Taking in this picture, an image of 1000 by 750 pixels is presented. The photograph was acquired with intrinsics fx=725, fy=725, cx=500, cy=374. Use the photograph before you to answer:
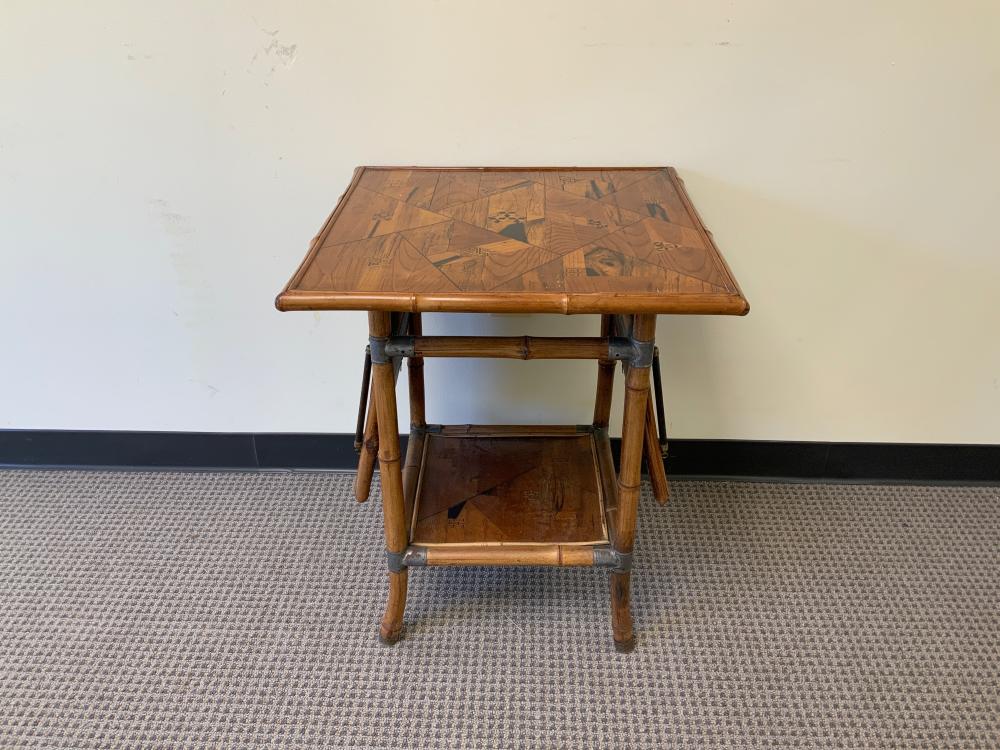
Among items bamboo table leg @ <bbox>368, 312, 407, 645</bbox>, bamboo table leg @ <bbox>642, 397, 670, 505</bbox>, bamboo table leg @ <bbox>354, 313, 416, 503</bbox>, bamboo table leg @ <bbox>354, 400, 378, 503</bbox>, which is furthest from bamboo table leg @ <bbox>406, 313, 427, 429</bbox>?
bamboo table leg @ <bbox>642, 397, 670, 505</bbox>

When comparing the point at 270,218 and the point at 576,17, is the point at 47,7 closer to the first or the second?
the point at 270,218

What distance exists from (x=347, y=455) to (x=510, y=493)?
20.0 inches

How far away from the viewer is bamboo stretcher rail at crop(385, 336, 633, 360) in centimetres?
106

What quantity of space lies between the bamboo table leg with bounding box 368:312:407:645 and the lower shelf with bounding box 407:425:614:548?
2.4 inches

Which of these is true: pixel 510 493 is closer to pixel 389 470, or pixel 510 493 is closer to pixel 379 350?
pixel 389 470

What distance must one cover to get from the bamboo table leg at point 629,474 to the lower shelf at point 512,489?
0.24 feet

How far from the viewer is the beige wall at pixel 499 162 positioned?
1253mm

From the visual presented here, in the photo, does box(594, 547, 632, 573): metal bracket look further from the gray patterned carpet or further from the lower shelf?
the gray patterned carpet

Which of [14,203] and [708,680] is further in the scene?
[14,203]

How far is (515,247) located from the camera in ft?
3.43

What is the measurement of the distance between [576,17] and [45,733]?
1454 millimetres

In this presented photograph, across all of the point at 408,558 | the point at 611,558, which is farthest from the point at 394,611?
the point at 611,558

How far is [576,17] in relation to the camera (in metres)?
1.23

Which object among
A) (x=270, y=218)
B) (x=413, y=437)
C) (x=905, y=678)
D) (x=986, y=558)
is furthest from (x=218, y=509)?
(x=986, y=558)
